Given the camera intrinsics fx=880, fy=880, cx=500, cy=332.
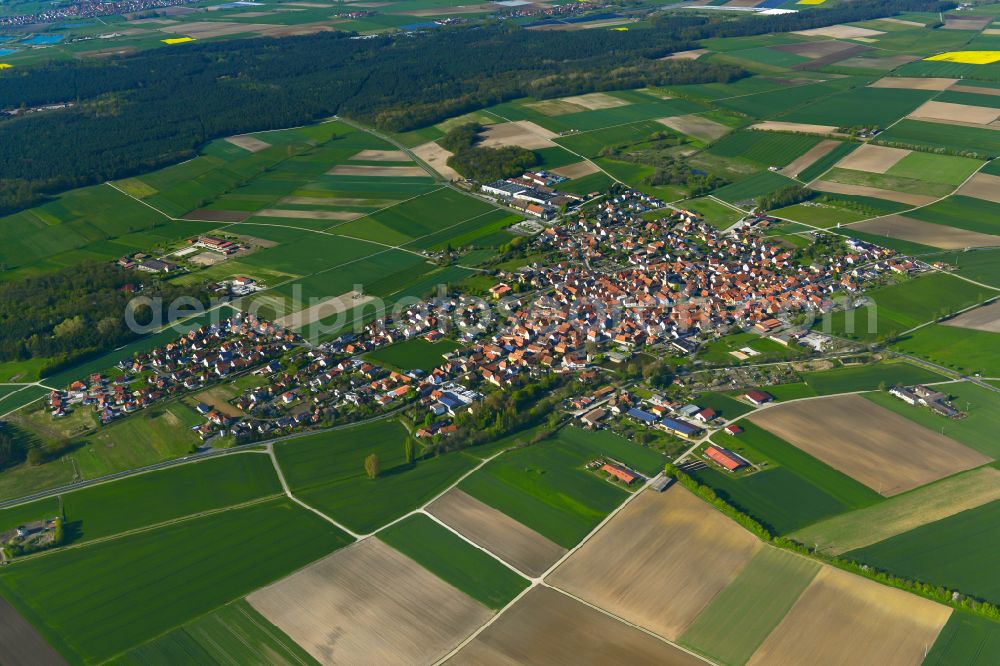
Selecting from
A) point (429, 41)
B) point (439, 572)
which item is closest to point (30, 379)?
point (439, 572)

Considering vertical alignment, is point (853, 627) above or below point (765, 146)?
below

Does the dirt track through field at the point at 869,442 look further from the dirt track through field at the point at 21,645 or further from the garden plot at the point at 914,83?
the garden plot at the point at 914,83

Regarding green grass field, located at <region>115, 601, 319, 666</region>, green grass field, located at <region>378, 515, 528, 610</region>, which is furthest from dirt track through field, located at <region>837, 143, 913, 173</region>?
green grass field, located at <region>115, 601, 319, 666</region>

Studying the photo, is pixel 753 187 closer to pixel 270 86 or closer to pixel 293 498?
pixel 293 498

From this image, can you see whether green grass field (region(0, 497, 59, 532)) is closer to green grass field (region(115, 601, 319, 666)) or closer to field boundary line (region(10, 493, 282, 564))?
field boundary line (region(10, 493, 282, 564))

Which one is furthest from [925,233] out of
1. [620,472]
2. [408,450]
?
[408,450]

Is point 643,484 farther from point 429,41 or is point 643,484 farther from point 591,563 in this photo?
point 429,41
